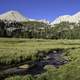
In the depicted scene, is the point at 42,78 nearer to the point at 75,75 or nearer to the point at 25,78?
the point at 25,78

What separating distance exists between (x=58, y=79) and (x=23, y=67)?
18.3 m

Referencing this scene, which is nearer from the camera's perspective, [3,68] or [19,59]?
[3,68]

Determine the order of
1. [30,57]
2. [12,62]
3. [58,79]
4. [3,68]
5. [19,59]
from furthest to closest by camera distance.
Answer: [30,57]
[19,59]
[12,62]
[3,68]
[58,79]

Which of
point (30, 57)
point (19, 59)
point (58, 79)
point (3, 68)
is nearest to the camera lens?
point (58, 79)

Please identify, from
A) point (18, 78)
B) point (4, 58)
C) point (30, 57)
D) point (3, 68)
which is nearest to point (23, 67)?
point (3, 68)

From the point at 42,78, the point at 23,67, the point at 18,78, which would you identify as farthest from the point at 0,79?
the point at 23,67

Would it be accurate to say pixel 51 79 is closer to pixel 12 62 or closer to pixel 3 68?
pixel 3 68

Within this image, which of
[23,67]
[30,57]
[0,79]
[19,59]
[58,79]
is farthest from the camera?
[30,57]

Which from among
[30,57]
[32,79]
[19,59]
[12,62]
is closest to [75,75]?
[32,79]

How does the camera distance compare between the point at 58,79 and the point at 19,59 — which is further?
the point at 19,59

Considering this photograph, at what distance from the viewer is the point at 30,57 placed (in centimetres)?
5425

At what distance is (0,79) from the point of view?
94.1 feet

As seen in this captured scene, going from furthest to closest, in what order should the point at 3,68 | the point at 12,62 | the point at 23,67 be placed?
the point at 12,62 < the point at 23,67 < the point at 3,68

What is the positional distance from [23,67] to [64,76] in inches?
694
